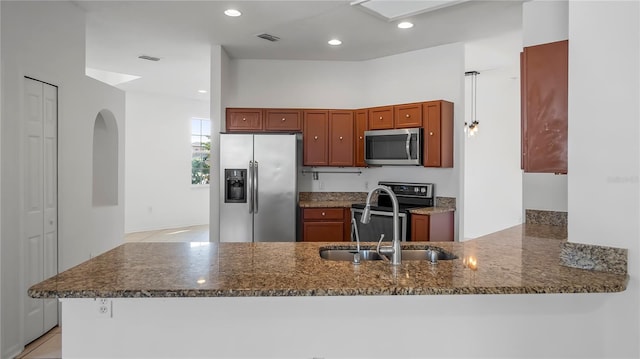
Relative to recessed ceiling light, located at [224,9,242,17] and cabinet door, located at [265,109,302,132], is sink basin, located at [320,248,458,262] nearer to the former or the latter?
recessed ceiling light, located at [224,9,242,17]

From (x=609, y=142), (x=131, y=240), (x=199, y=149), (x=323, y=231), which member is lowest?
(x=131, y=240)

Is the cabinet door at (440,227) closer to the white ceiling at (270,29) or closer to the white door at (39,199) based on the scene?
the white ceiling at (270,29)

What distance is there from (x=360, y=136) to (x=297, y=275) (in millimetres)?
3844

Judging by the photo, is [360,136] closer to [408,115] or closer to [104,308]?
[408,115]

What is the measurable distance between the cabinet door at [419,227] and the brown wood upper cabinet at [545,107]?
232 cm

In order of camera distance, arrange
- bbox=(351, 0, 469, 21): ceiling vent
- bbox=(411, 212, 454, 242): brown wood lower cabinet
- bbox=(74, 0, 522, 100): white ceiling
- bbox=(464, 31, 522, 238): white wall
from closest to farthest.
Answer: bbox=(351, 0, 469, 21): ceiling vent → bbox=(74, 0, 522, 100): white ceiling → bbox=(411, 212, 454, 242): brown wood lower cabinet → bbox=(464, 31, 522, 238): white wall

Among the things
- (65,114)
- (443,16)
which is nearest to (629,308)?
(443,16)

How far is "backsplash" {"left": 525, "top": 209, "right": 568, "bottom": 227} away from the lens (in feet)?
10.6

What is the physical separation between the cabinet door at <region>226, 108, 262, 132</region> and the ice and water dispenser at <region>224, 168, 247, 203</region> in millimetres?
702

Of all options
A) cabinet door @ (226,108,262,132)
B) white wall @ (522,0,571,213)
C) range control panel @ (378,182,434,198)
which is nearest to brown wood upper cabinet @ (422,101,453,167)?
range control panel @ (378,182,434,198)

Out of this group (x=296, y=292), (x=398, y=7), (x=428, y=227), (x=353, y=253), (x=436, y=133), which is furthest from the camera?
(x=436, y=133)

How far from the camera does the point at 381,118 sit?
5238 mm

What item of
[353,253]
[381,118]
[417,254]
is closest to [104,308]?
[353,253]

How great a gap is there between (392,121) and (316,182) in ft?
4.49
